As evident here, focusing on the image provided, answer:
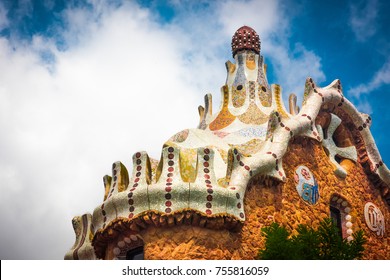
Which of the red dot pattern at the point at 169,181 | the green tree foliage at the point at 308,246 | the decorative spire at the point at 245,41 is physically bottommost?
the green tree foliage at the point at 308,246

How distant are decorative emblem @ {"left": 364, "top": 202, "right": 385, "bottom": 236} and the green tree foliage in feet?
11.6

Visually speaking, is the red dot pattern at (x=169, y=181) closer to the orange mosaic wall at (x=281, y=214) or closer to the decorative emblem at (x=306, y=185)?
the orange mosaic wall at (x=281, y=214)

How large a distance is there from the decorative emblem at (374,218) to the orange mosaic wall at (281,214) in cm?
9

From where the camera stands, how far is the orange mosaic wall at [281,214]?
32.9 feet

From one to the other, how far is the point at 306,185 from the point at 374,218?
1765 mm

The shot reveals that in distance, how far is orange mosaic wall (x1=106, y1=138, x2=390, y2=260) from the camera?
32.9 ft

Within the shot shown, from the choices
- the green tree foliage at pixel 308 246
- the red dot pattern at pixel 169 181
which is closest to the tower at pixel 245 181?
the red dot pattern at pixel 169 181

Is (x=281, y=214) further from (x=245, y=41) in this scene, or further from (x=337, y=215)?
(x=245, y=41)

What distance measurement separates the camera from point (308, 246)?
8.64 meters

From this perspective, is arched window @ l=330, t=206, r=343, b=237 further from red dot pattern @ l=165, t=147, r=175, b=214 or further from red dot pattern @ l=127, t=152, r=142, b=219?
red dot pattern @ l=127, t=152, r=142, b=219

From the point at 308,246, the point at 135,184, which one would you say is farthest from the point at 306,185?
the point at 308,246

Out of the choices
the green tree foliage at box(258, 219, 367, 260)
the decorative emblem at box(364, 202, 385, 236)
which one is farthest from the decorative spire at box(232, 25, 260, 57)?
the green tree foliage at box(258, 219, 367, 260)

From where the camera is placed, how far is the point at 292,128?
1153cm
